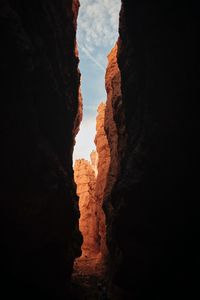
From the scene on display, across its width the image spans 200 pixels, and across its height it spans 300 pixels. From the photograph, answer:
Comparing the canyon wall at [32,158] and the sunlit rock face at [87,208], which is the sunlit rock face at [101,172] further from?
the canyon wall at [32,158]

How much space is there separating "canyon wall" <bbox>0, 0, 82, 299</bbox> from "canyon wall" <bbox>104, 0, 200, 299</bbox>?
394 centimetres

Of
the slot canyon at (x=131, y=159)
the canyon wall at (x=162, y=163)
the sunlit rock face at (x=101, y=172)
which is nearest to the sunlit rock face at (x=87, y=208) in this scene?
the sunlit rock face at (x=101, y=172)

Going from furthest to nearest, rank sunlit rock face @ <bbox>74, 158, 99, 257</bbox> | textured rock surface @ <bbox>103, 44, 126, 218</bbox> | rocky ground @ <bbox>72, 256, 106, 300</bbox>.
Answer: sunlit rock face @ <bbox>74, 158, 99, 257</bbox>
textured rock surface @ <bbox>103, 44, 126, 218</bbox>
rocky ground @ <bbox>72, 256, 106, 300</bbox>

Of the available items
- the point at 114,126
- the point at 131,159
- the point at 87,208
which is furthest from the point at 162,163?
the point at 87,208

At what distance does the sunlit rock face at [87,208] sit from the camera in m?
42.4

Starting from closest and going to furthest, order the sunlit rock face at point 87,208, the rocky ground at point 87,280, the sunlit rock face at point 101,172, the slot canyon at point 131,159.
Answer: the slot canyon at point 131,159, the rocky ground at point 87,280, the sunlit rock face at point 101,172, the sunlit rock face at point 87,208

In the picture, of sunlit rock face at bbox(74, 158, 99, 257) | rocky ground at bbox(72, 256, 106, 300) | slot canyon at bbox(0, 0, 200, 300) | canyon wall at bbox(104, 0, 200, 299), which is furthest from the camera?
sunlit rock face at bbox(74, 158, 99, 257)

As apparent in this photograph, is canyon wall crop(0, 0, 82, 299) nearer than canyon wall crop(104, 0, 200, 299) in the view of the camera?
Yes

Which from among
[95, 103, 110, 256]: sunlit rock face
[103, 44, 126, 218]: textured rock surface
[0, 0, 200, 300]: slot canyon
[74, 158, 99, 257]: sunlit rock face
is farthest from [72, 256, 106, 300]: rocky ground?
[74, 158, 99, 257]: sunlit rock face

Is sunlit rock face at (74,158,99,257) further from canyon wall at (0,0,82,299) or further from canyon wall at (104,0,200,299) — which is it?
canyon wall at (104,0,200,299)

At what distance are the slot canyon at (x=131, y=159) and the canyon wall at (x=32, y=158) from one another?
50 mm

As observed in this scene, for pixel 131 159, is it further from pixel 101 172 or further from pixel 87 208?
pixel 87 208

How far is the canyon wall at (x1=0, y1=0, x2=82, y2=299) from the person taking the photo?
11.7 metres

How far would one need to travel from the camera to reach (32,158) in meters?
13.2
